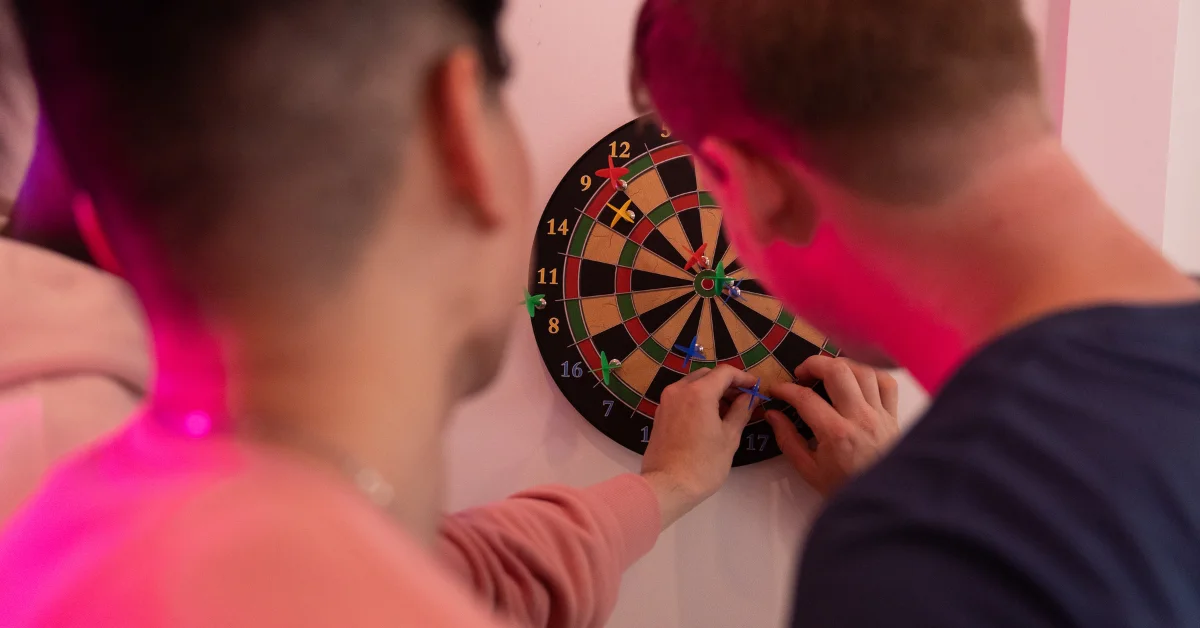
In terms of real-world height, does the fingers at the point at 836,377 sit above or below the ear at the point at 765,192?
below

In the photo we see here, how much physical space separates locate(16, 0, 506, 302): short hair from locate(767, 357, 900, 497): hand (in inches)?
31.5

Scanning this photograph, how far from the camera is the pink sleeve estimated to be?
714 millimetres

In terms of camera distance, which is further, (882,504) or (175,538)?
(882,504)

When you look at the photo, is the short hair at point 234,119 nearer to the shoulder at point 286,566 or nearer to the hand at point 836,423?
the shoulder at point 286,566

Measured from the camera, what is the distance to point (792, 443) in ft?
3.45

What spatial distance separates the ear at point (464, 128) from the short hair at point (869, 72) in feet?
0.90

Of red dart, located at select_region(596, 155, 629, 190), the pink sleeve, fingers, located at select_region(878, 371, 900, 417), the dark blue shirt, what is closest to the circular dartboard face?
red dart, located at select_region(596, 155, 629, 190)

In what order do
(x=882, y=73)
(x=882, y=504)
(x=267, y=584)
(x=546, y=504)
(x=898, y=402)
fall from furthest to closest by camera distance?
(x=898, y=402), (x=546, y=504), (x=882, y=73), (x=882, y=504), (x=267, y=584)

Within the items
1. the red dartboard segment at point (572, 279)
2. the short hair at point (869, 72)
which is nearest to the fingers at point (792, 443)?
the red dartboard segment at point (572, 279)

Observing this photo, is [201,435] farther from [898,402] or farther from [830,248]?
[898,402]

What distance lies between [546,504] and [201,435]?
531mm

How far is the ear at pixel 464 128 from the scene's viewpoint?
399 millimetres

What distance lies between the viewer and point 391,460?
0.40 meters

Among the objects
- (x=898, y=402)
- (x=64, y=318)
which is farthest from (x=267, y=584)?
(x=898, y=402)
